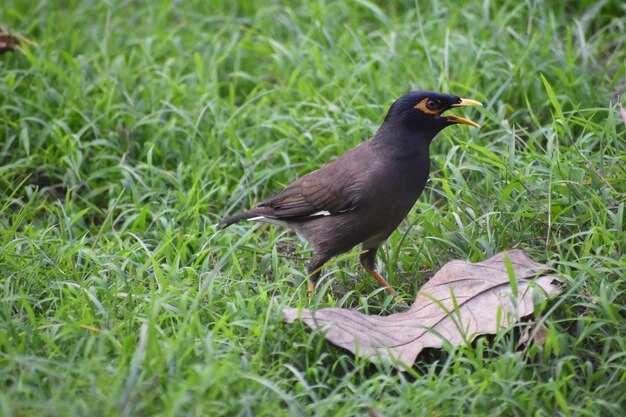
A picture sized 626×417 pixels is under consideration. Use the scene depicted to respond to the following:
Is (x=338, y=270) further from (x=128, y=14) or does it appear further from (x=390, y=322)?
(x=128, y=14)

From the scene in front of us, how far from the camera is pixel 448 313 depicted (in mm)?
4121

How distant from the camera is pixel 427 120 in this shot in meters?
5.06

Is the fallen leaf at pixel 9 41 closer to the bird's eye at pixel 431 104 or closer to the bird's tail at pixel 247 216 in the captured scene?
the bird's tail at pixel 247 216

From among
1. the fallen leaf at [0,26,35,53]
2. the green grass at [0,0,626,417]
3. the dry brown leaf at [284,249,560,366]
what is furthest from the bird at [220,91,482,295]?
the fallen leaf at [0,26,35,53]

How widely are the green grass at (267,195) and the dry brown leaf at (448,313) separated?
94mm

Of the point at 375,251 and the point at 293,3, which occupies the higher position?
the point at 293,3

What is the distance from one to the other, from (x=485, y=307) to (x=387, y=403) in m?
0.75

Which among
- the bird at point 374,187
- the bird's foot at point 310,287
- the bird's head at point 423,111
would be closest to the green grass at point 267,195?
the bird's foot at point 310,287

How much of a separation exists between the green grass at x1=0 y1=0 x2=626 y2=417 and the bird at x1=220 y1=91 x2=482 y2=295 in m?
0.21

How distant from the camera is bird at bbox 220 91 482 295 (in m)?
4.90

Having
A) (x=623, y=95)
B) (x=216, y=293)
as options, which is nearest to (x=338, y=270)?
(x=216, y=293)

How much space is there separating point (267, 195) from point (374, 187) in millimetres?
1402

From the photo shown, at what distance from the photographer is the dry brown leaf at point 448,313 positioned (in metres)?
4.09

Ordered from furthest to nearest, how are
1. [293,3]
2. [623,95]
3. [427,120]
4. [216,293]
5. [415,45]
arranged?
1. [293,3]
2. [415,45]
3. [623,95]
4. [427,120]
5. [216,293]
